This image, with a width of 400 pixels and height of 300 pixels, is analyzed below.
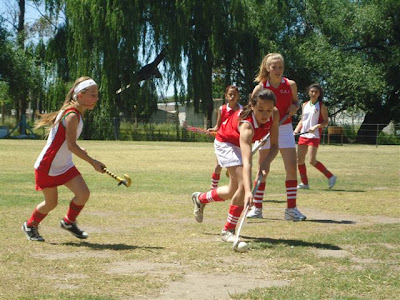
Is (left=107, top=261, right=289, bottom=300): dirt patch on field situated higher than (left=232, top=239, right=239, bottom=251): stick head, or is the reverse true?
(left=232, top=239, right=239, bottom=251): stick head

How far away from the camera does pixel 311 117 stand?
13117mm

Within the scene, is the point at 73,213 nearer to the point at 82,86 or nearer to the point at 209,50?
the point at 82,86

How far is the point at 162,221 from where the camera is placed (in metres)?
8.14

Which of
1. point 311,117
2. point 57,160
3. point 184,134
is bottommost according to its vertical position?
point 184,134

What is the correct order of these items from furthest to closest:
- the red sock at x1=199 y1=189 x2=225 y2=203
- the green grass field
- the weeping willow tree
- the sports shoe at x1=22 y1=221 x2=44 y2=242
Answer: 1. the weeping willow tree
2. the red sock at x1=199 y1=189 x2=225 y2=203
3. the sports shoe at x1=22 y1=221 x2=44 y2=242
4. the green grass field

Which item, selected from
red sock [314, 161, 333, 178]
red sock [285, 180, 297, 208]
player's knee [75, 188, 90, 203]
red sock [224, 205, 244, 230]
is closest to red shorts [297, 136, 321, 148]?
red sock [314, 161, 333, 178]

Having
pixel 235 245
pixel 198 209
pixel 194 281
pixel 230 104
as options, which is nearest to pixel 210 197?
pixel 198 209

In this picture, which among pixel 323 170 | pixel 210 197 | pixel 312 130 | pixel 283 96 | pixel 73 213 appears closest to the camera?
pixel 73 213

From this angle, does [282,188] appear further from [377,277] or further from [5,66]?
[5,66]

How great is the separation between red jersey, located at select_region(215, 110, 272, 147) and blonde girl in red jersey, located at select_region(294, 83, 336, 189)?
17.9 ft

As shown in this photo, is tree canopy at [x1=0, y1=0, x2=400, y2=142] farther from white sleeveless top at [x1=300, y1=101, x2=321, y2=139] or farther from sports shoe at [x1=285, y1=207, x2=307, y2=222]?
sports shoe at [x1=285, y1=207, x2=307, y2=222]

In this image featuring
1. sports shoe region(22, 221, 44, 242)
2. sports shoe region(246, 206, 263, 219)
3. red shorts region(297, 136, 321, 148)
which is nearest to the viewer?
sports shoe region(22, 221, 44, 242)

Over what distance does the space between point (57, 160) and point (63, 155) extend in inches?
3.1

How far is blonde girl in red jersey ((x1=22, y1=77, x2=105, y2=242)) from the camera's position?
6594 millimetres
